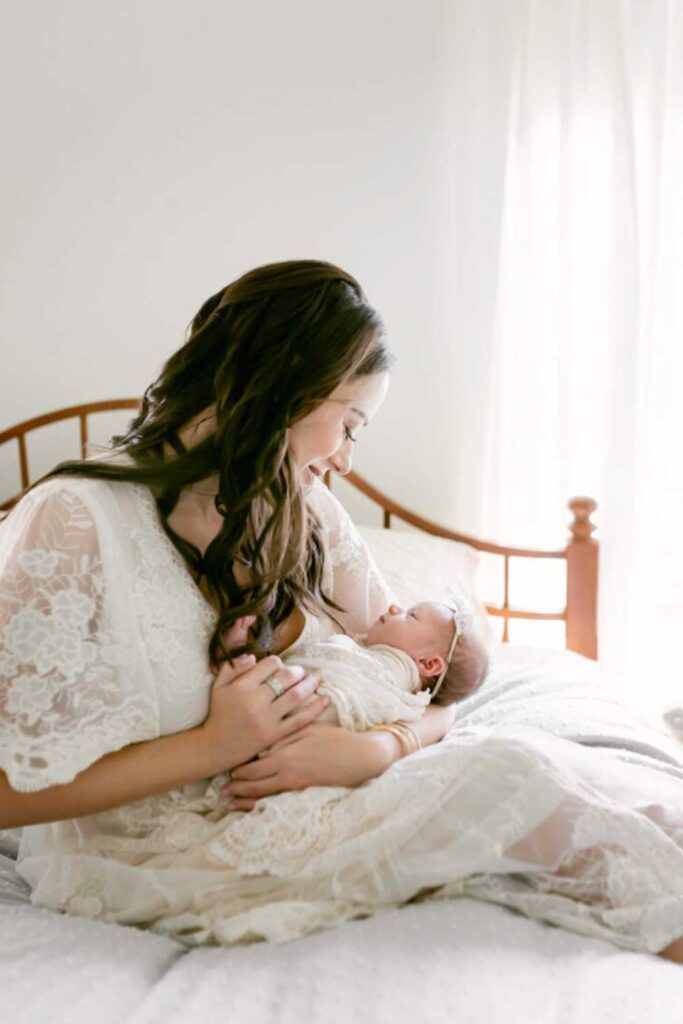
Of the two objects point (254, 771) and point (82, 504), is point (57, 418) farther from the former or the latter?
point (254, 771)

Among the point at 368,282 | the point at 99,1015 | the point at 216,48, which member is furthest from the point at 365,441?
the point at 99,1015

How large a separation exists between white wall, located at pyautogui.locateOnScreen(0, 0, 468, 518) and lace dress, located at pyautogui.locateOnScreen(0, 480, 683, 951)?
173 cm

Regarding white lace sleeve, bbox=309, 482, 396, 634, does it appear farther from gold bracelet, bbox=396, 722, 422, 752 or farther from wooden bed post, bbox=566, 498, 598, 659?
wooden bed post, bbox=566, 498, 598, 659

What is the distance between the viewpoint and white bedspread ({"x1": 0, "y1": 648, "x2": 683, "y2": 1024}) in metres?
1.06

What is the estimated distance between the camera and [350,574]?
68.8 inches

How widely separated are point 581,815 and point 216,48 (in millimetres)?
2403

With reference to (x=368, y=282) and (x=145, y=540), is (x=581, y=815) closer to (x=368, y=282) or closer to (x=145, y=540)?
→ (x=145, y=540)

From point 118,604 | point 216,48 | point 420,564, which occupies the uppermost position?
point 216,48

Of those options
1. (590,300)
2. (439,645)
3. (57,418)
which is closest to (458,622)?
(439,645)

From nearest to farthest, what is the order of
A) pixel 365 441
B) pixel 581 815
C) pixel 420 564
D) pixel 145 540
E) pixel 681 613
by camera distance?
1. pixel 581 815
2. pixel 145 540
3. pixel 420 564
4. pixel 681 613
5. pixel 365 441

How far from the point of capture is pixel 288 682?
4.45ft

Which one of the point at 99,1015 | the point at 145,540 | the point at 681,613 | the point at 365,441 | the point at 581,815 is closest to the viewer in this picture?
the point at 99,1015

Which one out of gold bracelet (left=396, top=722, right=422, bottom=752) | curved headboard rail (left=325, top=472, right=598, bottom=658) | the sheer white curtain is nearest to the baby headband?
gold bracelet (left=396, top=722, right=422, bottom=752)

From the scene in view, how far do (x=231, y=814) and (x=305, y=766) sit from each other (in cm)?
11
